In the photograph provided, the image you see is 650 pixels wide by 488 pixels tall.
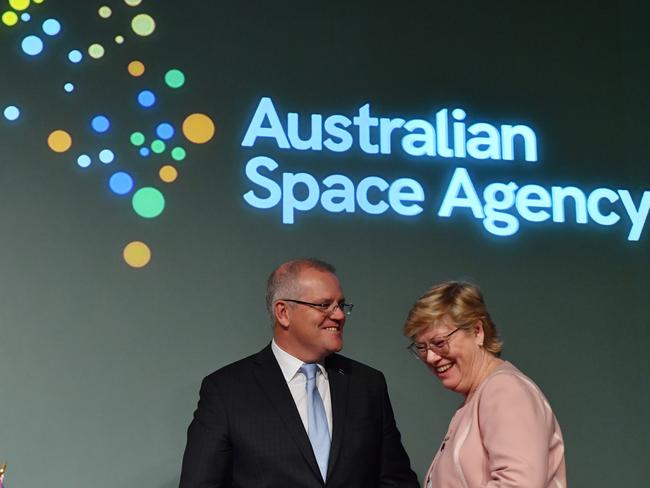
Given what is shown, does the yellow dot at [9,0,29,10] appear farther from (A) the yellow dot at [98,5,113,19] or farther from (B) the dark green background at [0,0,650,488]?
(A) the yellow dot at [98,5,113,19]

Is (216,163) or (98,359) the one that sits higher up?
(216,163)

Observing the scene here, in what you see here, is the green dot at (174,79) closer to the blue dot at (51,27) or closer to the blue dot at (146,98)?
the blue dot at (146,98)

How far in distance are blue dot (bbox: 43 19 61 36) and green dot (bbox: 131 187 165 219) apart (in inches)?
29.9

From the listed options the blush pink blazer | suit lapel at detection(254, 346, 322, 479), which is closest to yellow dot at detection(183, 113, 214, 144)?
suit lapel at detection(254, 346, 322, 479)

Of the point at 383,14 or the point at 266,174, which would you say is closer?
the point at 266,174

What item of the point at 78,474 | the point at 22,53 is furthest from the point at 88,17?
the point at 78,474

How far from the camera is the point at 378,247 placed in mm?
4332

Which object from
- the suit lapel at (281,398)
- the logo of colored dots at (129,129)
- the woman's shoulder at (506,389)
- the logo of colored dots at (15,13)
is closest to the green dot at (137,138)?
the logo of colored dots at (129,129)

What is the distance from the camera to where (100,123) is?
162 inches

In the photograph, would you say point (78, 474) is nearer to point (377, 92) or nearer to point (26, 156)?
point (26, 156)

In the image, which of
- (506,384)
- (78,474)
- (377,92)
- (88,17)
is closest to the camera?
(506,384)

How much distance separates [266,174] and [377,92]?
2.19 ft

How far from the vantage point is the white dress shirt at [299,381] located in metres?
3.35

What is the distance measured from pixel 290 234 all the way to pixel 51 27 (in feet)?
4.37
